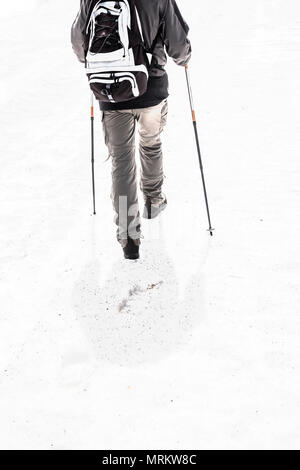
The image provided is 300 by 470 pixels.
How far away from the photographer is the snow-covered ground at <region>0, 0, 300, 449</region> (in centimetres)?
232

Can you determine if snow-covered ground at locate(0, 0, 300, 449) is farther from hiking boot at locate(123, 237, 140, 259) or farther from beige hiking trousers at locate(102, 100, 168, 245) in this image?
beige hiking trousers at locate(102, 100, 168, 245)

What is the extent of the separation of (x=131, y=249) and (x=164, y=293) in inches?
19.6

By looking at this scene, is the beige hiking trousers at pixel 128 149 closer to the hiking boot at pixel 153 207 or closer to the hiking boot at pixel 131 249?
the hiking boot at pixel 131 249

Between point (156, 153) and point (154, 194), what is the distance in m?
0.49

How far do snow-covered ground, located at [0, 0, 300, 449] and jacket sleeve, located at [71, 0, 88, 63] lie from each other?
64.0 inches

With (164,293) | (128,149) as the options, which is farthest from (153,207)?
(164,293)

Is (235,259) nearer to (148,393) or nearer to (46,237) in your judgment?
(148,393)

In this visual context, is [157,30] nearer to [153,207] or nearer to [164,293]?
[153,207]

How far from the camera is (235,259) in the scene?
11.2 ft

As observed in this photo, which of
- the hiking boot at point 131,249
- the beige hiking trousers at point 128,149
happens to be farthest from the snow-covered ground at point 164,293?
the beige hiking trousers at point 128,149

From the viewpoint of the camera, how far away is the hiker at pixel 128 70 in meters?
2.59

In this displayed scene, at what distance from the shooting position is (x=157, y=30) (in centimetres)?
277
